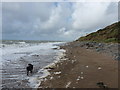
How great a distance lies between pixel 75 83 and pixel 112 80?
6.57 feet

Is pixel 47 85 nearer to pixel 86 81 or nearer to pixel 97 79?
pixel 86 81

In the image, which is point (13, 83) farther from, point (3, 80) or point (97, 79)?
point (97, 79)

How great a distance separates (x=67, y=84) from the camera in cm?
881

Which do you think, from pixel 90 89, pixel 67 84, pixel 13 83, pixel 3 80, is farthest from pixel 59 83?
pixel 3 80

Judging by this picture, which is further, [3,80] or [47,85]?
[3,80]

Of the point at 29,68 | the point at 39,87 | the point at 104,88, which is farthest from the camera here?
the point at 29,68

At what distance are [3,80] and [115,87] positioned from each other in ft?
21.2

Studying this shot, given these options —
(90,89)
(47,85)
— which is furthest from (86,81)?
(47,85)

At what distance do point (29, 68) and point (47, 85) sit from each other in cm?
351

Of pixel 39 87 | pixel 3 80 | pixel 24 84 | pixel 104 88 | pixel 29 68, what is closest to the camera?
pixel 104 88

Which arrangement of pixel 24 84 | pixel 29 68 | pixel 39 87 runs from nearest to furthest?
pixel 39 87 → pixel 24 84 → pixel 29 68

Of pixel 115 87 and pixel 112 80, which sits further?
pixel 112 80

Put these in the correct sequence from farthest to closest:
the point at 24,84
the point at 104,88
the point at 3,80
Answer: the point at 3,80, the point at 24,84, the point at 104,88

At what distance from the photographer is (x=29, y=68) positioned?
11984 millimetres
